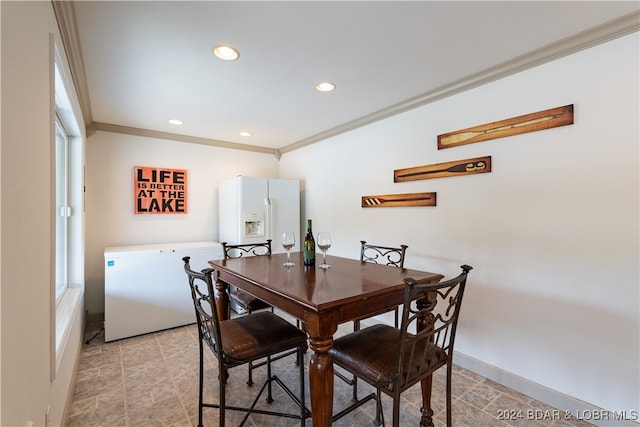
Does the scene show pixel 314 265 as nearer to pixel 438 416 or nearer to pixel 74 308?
pixel 438 416

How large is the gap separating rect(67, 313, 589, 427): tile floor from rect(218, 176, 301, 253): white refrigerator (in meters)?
1.48

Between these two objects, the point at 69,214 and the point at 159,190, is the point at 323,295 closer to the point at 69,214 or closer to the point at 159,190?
the point at 69,214

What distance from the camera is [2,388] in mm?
774

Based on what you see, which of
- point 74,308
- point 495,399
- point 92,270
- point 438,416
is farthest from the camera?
point 92,270

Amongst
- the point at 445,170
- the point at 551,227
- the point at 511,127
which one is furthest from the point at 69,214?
the point at 551,227

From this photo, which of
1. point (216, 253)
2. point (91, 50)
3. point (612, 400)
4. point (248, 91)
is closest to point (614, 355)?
point (612, 400)

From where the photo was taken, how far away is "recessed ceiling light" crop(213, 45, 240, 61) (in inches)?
74.8

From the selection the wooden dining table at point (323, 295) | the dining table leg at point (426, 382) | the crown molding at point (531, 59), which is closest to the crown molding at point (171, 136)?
the crown molding at point (531, 59)

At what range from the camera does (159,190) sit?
12.3 ft

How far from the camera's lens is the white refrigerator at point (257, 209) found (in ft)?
11.9

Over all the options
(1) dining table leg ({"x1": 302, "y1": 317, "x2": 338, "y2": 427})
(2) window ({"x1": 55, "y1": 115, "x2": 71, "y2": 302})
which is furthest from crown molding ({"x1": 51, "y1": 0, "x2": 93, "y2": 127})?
(1) dining table leg ({"x1": 302, "y1": 317, "x2": 338, "y2": 427})

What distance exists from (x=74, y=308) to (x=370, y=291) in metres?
2.32

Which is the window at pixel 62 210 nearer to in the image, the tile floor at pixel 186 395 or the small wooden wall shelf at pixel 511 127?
the tile floor at pixel 186 395

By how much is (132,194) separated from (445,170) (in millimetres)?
3531
